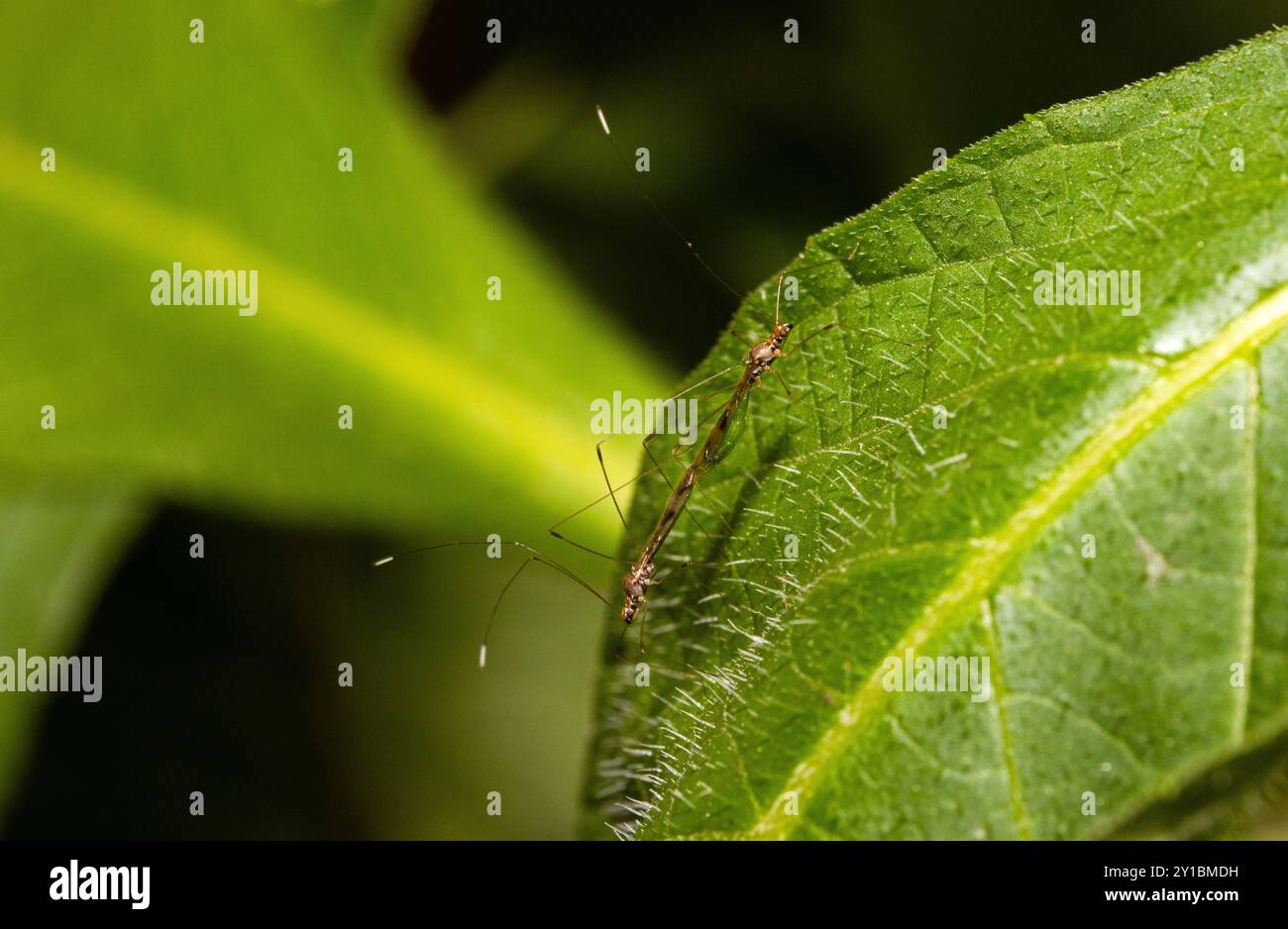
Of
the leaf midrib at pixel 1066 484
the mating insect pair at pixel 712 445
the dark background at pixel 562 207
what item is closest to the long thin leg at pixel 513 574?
the dark background at pixel 562 207

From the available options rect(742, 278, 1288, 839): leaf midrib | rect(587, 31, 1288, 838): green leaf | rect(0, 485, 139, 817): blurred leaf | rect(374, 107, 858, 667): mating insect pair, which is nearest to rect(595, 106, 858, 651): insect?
rect(374, 107, 858, 667): mating insect pair

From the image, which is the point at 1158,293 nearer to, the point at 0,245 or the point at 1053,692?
the point at 1053,692

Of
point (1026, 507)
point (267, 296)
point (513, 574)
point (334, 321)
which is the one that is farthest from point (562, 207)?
point (1026, 507)

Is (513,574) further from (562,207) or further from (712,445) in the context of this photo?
(712,445)

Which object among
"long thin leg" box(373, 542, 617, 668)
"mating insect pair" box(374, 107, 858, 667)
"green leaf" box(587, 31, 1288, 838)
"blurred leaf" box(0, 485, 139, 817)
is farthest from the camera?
"long thin leg" box(373, 542, 617, 668)

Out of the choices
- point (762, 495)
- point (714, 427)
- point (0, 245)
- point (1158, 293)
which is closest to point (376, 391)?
point (0, 245)

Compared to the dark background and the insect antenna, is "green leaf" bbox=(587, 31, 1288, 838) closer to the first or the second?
the insect antenna
